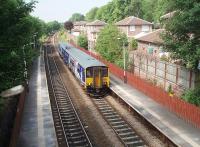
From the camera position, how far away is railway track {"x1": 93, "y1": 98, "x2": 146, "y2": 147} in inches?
836

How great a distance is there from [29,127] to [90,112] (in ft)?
21.5

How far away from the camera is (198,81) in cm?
2919

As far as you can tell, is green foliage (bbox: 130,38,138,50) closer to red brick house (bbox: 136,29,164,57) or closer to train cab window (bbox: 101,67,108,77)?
red brick house (bbox: 136,29,164,57)

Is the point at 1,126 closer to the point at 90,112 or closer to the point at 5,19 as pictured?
the point at 90,112

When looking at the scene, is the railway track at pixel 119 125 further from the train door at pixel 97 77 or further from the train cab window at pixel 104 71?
the train cab window at pixel 104 71

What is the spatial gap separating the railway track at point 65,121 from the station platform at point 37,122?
68 cm

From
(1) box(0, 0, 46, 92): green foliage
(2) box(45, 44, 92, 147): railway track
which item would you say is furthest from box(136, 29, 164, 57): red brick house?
(1) box(0, 0, 46, 92): green foliage

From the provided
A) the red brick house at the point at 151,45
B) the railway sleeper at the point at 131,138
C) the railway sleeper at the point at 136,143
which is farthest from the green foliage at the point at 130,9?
the railway sleeper at the point at 136,143

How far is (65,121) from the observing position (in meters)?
26.1

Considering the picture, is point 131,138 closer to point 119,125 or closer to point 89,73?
point 119,125

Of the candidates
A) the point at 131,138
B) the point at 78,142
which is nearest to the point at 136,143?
the point at 131,138

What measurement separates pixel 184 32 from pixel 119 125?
873cm

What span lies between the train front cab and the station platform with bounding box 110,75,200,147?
1525mm

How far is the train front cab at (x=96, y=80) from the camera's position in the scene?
1298 inches
